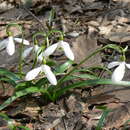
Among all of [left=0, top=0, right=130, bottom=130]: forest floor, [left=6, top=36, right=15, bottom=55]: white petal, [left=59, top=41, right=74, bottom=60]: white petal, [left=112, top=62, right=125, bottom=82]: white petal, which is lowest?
[left=0, top=0, right=130, bottom=130]: forest floor

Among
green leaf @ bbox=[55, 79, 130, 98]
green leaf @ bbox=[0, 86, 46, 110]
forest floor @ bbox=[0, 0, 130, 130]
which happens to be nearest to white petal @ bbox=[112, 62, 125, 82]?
green leaf @ bbox=[55, 79, 130, 98]

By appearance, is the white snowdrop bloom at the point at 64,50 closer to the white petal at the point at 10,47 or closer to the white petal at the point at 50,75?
the white petal at the point at 50,75

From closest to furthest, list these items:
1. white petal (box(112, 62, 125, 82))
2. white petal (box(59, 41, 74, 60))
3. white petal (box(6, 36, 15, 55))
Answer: white petal (box(112, 62, 125, 82)) < white petal (box(59, 41, 74, 60)) < white petal (box(6, 36, 15, 55))

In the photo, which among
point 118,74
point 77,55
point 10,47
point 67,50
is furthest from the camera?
point 77,55

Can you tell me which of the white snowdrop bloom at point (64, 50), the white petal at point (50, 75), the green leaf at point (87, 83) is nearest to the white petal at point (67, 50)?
the white snowdrop bloom at point (64, 50)

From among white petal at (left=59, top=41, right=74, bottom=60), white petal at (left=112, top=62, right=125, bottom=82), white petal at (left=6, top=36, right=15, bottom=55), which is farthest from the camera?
white petal at (left=6, top=36, right=15, bottom=55)

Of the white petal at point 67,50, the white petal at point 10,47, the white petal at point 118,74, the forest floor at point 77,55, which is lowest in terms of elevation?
the forest floor at point 77,55

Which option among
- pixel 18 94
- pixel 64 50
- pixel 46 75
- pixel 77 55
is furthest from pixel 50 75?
pixel 77 55

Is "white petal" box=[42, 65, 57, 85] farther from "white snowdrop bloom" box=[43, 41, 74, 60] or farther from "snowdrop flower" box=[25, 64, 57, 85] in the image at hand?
"white snowdrop bloom" box=[43, 41, 74, 60]

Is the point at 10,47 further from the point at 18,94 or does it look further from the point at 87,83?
the point at 87,83

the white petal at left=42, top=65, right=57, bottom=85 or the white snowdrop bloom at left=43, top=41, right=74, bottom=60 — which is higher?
the white snowdrop bloom at left=43, top=41, right=74, bottom=60

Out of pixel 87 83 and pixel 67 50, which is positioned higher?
pixel 67 50

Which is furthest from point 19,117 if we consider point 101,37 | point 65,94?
point 101,37
